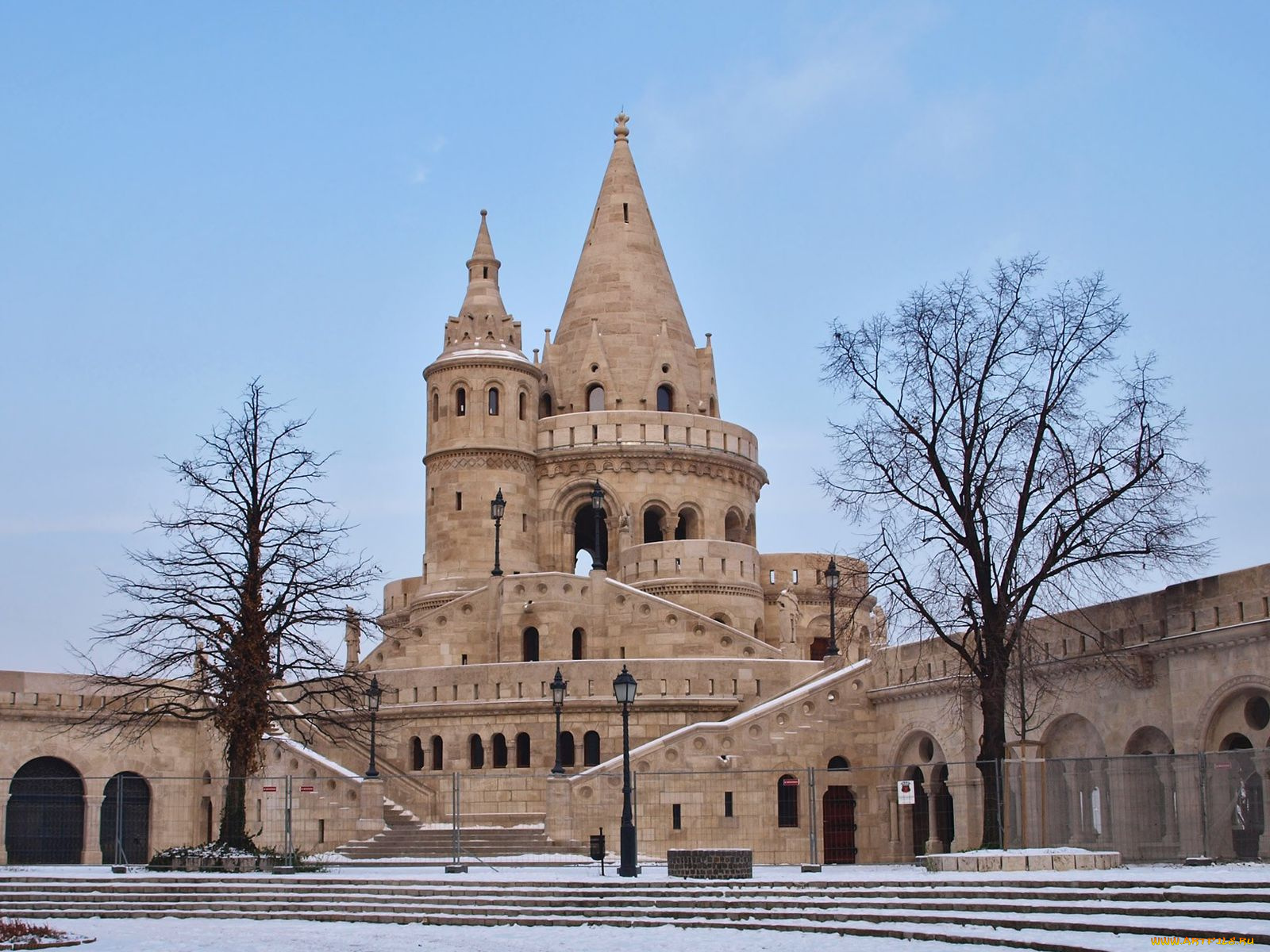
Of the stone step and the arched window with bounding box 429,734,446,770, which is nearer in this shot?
the stone step

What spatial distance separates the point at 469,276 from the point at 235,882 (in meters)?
29.2

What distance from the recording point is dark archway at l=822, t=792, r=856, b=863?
36.2 metres

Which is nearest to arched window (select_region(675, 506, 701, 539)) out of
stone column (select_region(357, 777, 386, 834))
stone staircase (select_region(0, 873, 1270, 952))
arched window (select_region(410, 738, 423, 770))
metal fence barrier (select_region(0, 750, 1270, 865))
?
arched window (select_region(410, 738, 423, 770))

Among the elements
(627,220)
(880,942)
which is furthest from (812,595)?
(880,942)

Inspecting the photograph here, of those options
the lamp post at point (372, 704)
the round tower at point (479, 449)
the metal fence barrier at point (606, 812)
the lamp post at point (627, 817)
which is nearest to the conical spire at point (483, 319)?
the round tower at point (479, 449)

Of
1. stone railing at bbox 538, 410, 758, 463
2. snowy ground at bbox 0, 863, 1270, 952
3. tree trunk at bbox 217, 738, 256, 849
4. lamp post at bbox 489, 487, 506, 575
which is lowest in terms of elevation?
snowy ground at bbox 0, 863, 1270, 952

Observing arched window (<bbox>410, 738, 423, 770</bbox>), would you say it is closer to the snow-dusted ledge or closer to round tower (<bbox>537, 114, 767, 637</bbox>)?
round tower (<bbox>537, 114, 767, 637</bbox>)

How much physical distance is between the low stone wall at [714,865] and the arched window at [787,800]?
11862 millimetres

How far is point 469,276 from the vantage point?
2047 inches

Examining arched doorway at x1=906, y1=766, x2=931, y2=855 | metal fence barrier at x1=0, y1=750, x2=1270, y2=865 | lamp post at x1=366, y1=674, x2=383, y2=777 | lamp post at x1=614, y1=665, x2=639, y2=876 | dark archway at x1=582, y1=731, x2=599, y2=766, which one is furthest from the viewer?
dark archway at x1=582, y1=731, x2=599, y2=766

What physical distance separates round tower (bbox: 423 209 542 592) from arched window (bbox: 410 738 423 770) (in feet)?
27.2

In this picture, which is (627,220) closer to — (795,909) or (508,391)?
(508,391)

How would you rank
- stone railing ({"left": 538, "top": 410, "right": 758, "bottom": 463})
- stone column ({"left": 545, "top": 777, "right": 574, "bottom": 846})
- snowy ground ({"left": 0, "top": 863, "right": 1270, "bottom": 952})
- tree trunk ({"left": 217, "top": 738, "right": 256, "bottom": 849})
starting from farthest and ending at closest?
1. stone railing ({"left": 538, "top": 410, "right": 758, "bottom": 463})
2. stone column ({"left": 545, "top": 777, "right": 574, "bottom": 846})
3. tree trunk ({"left": 217, "top": 738, "right": 256, "bottom": 849})
4. snowy ground ({"left": 0, "top": 863, "right": 1270, "bottom": 952})

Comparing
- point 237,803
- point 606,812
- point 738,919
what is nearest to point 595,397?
point 606,812
